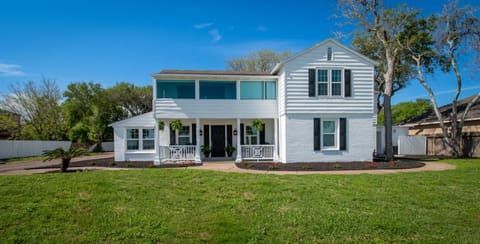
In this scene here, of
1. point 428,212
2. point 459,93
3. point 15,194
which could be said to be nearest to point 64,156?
point 15,194

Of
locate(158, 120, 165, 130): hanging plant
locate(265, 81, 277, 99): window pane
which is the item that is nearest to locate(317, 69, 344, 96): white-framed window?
locate(265, 81, 277, 99): window pane

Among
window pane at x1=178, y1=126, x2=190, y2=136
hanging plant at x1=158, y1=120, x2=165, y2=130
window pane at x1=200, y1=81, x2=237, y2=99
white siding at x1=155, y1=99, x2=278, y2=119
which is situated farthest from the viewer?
window pane at x1=178, y1=126, x2=190, y2=136

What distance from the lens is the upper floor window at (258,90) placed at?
13562mm

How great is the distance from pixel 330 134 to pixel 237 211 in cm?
911

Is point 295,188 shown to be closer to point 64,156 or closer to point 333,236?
point 333,236

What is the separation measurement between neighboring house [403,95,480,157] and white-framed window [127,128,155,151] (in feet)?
64.7

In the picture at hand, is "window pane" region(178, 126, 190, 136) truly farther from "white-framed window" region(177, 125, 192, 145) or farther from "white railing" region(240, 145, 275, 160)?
"white railing" region(240, 145, 275, 160)

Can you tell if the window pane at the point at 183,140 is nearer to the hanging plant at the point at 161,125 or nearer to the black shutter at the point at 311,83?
the hanging plant at the point at 161,125

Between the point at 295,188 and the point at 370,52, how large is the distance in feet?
66.4

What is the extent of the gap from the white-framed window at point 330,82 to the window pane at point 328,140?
2.13 m

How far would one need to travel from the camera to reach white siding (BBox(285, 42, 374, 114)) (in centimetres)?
1240

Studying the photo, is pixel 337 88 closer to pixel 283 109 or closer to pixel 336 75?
pixel 336 75

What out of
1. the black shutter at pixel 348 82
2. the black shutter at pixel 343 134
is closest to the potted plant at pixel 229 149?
the black shutter at pixel 343 134

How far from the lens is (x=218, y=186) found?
22.4ft
